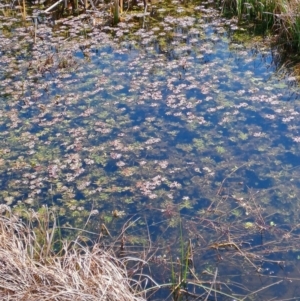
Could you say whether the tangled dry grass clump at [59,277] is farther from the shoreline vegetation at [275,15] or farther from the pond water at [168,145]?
the shoreline vegetation at [275,15]

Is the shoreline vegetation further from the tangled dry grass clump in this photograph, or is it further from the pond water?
the tangled dry grass clump

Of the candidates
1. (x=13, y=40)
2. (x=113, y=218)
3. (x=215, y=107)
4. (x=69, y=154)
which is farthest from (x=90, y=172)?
(x=13, y=40)

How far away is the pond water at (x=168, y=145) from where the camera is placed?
3.01 meters

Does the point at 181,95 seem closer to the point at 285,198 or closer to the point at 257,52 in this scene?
the point at 257,52

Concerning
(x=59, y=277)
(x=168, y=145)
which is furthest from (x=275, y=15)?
(x=59, y=277)

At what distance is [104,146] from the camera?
4.07m

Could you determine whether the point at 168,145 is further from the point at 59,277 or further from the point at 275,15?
the point at 275,15

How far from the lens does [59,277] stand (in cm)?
246

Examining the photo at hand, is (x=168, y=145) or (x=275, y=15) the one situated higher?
(x=275, y=15)

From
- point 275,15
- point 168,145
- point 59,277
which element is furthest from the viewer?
point 275,15

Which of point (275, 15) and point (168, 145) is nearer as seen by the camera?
point (168, 145)

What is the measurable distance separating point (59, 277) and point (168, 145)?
182 centimetres

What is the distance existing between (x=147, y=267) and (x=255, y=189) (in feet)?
3.46

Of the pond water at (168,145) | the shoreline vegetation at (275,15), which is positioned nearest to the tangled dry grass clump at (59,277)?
the pond water at (168,145)
